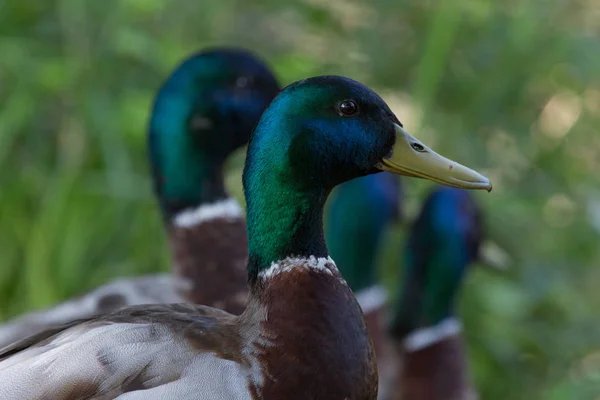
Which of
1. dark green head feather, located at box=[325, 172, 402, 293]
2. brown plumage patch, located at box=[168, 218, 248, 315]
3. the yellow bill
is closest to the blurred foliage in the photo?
dark green head feather, located at box=[325, 172, 402, 293]

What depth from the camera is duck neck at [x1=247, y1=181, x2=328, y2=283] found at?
149 cm

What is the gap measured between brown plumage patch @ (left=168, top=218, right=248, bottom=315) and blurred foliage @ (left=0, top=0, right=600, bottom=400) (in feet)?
2.70

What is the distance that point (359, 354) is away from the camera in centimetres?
146

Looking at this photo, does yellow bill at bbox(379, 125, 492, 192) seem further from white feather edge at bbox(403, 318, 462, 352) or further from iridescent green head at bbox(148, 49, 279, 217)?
white feather edge at bbox(403, 318, 462, 352)

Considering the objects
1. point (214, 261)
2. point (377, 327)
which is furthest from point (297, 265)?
point (377, 327)

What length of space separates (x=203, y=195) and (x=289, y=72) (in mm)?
1115

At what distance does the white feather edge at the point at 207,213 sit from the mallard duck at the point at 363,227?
2.73 feet

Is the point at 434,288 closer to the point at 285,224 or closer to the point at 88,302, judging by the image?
the point at 88,302

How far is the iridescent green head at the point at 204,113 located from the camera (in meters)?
2.43

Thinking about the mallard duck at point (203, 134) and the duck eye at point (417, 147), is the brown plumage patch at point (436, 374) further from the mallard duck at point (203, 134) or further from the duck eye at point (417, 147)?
the duck eye at point (417, 147)

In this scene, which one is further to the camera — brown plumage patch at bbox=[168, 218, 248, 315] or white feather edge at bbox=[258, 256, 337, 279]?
brown plumage patch at bbox=[168, 218, 248, 315]

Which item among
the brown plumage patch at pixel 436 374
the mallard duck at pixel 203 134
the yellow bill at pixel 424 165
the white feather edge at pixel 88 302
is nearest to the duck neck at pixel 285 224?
the yellow bill at pixel 424 165

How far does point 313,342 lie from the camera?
1436 mm

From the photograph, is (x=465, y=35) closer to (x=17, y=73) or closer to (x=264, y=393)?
(x=17, y=73)
